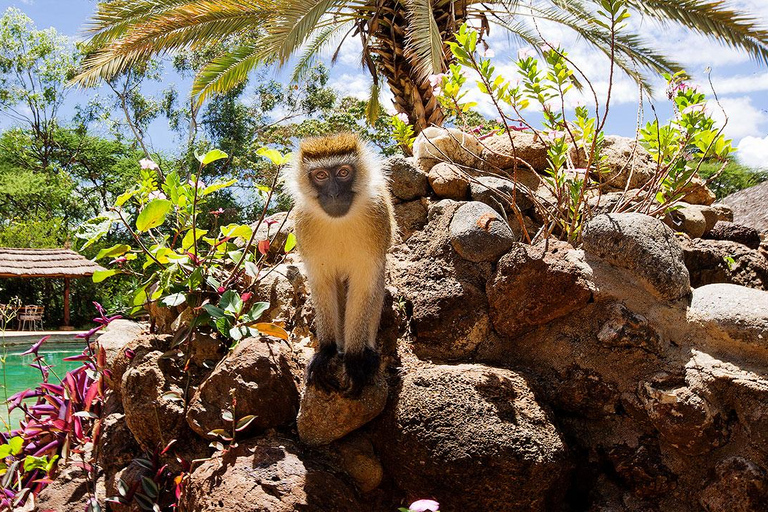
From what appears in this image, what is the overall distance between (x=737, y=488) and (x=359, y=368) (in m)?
1.87

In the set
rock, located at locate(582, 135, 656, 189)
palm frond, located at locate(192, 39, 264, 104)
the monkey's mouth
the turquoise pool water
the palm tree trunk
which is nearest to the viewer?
the monkey's mouth

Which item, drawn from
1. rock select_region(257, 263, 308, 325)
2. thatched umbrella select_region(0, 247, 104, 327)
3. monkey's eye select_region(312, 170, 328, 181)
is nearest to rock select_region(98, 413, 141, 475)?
rock select_region(257, 263, 308, 325)

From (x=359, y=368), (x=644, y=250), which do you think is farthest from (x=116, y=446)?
(x=644, y=250)

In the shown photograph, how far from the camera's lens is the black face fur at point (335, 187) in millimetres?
2976

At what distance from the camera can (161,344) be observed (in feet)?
11.5

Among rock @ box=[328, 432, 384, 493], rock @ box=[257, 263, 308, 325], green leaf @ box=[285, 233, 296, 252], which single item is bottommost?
rock @ box=[328, 432, 384, 493]

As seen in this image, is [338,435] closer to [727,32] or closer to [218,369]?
[218,369]

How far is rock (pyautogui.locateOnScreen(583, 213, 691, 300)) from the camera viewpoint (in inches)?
122

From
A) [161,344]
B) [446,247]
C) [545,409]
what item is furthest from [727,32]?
[161,344]

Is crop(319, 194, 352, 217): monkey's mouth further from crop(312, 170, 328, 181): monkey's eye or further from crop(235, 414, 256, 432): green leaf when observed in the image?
crop(235, 414, 256, 432): green leaf

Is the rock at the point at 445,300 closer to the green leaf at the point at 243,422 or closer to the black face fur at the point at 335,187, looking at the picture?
the black face fur at the point at 335,187

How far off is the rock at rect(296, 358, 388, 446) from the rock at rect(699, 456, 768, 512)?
A: 164cm

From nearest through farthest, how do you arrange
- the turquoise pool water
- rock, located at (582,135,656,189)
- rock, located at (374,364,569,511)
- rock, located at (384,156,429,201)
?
rock, located at (374,364,569,511) → rock, located at (384,156,429,201) → rock, located at (582,135,656,189) → the turquoise pool water

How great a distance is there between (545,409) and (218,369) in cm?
177
